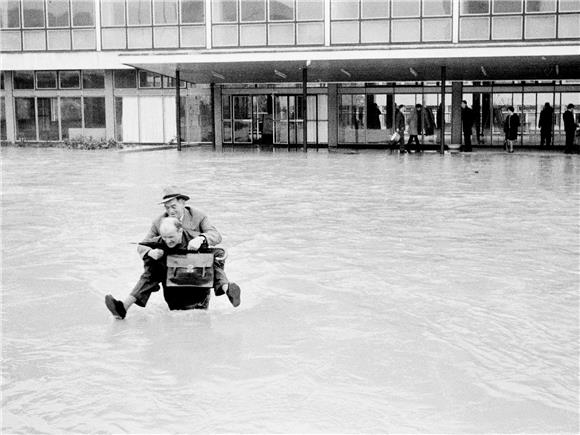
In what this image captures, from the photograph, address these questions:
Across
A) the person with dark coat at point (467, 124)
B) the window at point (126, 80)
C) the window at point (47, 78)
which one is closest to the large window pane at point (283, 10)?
the person with dark coat at point (467, 124)

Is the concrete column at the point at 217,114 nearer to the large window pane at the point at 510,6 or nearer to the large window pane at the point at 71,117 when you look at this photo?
the large window pane at the point at 71,117

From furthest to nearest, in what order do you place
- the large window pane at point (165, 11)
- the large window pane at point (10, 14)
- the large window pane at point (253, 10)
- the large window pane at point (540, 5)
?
1. the large window pane at point (10, 14)
2. the large window pane at point (165, 11)
3. the large window pane at point (253, 10)
4. the large window pane at point (540, 5)

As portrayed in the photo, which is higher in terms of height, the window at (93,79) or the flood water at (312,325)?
the window at (93,79)

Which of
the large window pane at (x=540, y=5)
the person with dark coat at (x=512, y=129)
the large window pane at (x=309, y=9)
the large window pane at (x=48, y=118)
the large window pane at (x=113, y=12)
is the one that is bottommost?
the person with dark coat at (x=512, y=129)

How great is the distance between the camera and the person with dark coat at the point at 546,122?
35094 mm

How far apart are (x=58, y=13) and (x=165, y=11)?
619 centimetres

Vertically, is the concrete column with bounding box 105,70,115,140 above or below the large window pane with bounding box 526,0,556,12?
below

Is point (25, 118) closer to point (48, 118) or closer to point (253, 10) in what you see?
point (48, 118)

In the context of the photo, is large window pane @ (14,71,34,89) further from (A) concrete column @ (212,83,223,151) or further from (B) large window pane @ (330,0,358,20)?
(B) large window pane @ (330,0,358,20)

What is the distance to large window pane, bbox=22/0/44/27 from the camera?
41656 mm

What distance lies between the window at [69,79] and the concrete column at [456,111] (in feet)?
60.5

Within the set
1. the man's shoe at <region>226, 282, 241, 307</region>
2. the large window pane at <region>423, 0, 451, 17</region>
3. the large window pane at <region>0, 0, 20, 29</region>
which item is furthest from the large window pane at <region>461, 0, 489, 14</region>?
the man's shoe at <region>226, 282, 241, 307</region>

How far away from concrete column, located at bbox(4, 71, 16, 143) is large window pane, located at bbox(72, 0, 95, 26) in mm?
5289

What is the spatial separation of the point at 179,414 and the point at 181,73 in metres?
32.5
